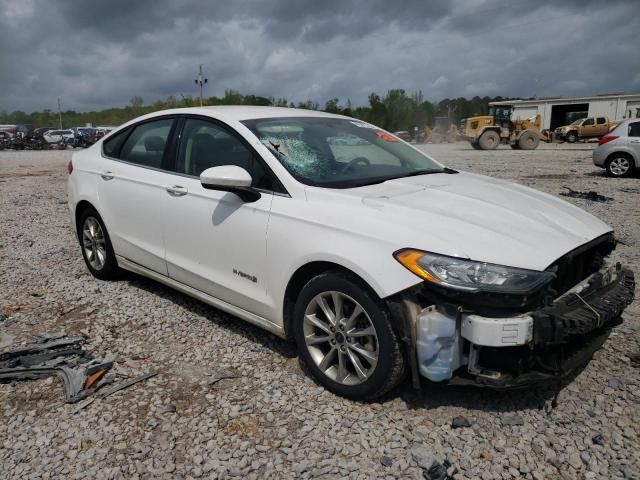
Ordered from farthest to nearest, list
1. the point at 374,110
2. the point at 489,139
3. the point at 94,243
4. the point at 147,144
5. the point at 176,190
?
the point at 374,110 < the point at 489,139 < the point at 94,243 < the point at 147,144 < the point at 176,190

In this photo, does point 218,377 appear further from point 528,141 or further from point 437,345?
point 528,141

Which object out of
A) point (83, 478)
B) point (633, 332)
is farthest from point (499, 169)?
point (83, 478)

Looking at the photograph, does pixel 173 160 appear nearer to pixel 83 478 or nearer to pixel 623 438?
pixel 83 478

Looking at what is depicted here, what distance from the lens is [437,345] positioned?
8.15 ft

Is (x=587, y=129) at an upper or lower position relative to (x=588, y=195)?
upper

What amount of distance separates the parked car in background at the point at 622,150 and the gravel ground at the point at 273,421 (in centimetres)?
1070

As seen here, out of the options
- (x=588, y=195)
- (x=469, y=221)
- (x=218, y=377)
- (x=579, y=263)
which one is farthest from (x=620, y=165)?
(x=218, y=377)

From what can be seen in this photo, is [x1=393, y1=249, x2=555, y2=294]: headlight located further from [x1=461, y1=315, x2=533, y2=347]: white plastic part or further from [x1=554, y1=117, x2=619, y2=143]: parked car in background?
[x1=554, y1=117, x2=619, y2=143]: parked car in background

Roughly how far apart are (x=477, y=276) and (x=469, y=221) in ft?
1.29

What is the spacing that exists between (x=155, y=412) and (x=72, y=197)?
2993 millimetres

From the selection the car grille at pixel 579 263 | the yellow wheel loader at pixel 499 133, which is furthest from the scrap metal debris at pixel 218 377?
the yellow wheel loader at pixel 499 133

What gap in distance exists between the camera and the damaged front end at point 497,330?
2.40m

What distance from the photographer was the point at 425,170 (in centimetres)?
388

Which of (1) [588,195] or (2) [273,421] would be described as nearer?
(2) [273,421]
